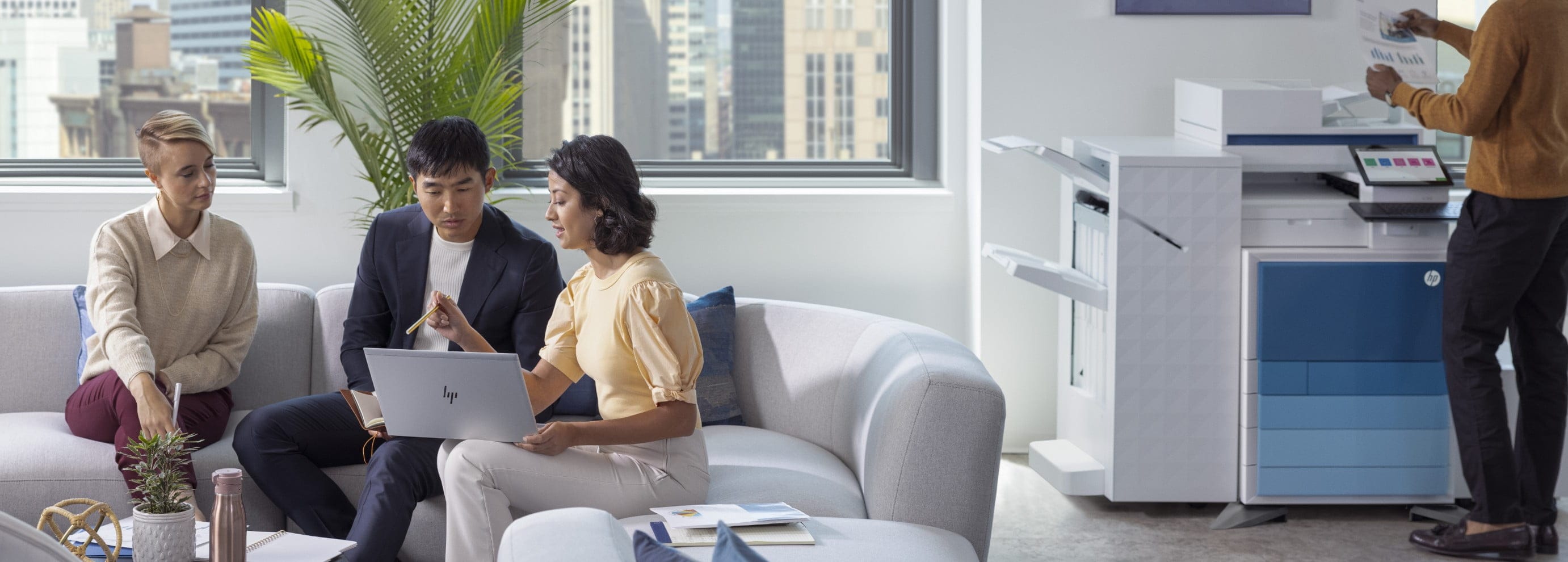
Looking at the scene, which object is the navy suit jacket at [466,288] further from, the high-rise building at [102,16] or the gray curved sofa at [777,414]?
the high-rise building at [102,16]

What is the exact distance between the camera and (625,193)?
2.43 m

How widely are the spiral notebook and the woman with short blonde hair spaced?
839 millimetres

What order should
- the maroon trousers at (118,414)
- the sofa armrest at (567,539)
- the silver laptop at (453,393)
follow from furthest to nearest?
the maroon trousers at (118,414) → the silver laptop at (453,393) → the sofa armrest at (567,539)

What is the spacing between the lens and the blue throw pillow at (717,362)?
10.5 ft

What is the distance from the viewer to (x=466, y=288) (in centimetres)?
297

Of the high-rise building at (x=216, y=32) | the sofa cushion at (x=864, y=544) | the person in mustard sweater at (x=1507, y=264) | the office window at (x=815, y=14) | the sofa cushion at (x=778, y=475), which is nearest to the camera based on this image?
the sofa cushion at (x=864, y=544)

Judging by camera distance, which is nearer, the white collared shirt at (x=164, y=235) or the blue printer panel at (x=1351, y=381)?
the white collared shirt at (x=164, y=235)

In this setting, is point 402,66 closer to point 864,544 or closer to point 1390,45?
point 864,544

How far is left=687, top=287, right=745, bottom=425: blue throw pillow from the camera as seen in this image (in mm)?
3191

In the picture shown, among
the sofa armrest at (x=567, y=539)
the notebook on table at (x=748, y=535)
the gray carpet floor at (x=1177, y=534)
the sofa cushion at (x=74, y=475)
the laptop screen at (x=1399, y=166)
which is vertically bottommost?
the gray carpet floor at (x=1177, y=534)

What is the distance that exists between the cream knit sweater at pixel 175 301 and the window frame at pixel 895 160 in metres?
1.31

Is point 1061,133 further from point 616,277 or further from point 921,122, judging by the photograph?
point 616,277

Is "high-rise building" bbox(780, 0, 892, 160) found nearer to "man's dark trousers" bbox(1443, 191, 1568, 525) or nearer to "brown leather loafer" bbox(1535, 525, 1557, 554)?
"man's dark trousers" bbox(1443, 191, 1568, 525)

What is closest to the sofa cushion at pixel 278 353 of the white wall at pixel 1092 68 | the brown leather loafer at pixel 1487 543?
the white wall at pixel 1092 68
